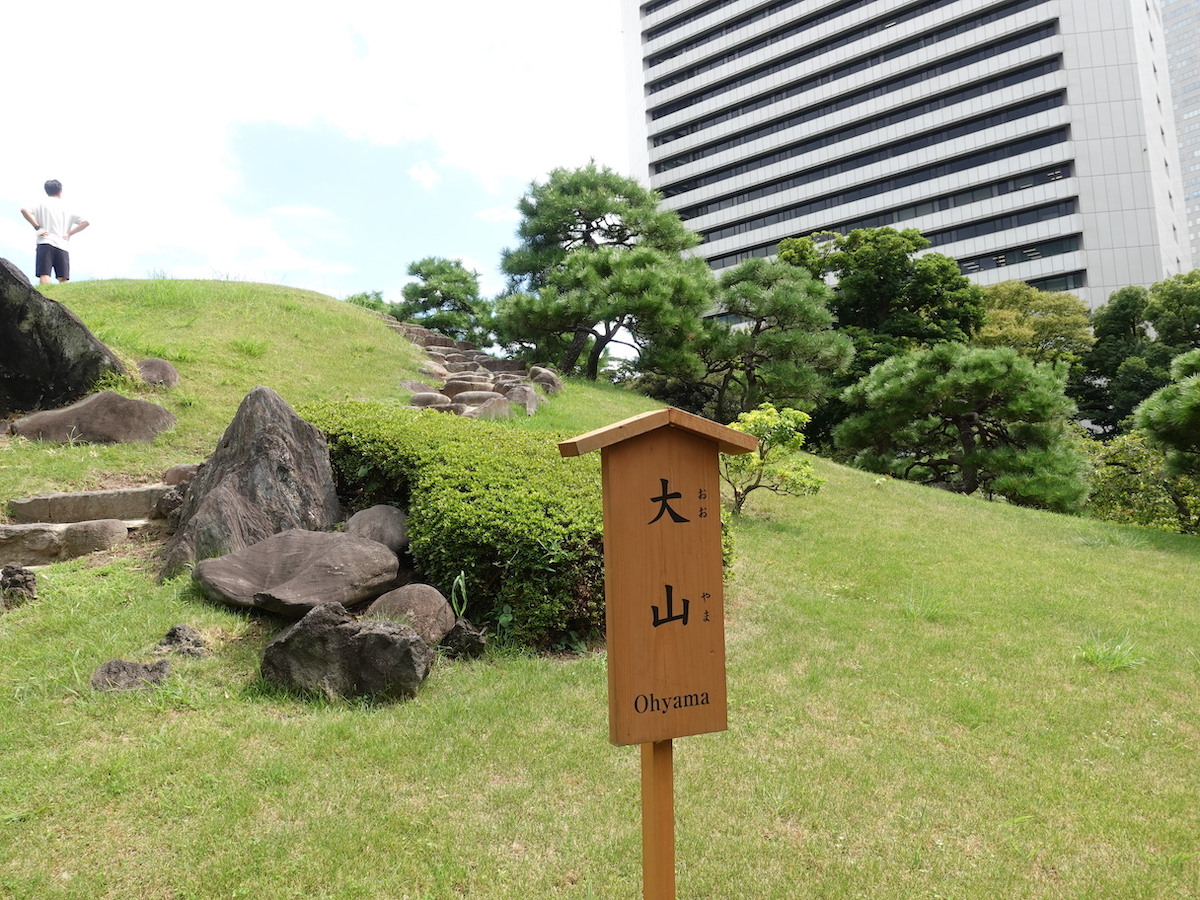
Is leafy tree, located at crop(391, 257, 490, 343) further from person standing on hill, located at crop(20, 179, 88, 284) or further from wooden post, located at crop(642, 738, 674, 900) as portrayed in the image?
wooden post, located at crop(642, 738, 674, 900)

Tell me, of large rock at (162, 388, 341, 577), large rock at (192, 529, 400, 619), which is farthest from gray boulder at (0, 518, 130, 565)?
large rock at (192, 529, 400, 619)

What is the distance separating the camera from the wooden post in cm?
216

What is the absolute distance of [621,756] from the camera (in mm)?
3527

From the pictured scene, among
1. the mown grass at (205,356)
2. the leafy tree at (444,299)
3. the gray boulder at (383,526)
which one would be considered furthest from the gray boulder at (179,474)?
the leafy tree at (444,299)

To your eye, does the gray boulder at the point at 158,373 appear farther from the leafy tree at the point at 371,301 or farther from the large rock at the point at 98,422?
the leafy tree at the point at 371,301

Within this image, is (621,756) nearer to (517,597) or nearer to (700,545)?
(517,597)

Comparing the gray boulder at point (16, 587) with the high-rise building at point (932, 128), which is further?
the high-rise building at point (932, 128)

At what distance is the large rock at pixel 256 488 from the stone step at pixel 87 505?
2.03 ft

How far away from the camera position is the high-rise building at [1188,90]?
89.9 metres

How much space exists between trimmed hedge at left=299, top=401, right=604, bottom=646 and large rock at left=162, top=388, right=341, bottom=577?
0.48 meters

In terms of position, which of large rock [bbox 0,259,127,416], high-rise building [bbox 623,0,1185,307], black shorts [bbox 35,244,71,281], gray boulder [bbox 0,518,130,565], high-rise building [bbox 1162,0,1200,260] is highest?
high-rise building [bbox 1162,0,1200,260]

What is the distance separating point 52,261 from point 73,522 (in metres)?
8.91

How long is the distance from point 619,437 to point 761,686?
9.47 feet

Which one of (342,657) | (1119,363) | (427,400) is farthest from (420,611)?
(1119,363)
